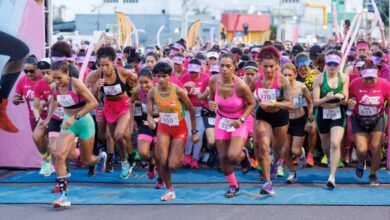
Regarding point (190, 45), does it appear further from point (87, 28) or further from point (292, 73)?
point (87, 28)

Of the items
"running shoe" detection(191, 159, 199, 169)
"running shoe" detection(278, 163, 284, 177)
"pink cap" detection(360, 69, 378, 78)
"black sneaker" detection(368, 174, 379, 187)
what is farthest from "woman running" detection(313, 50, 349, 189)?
"running shoe" detection(191, 159, 199, 169)

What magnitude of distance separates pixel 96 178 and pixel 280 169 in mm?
2774

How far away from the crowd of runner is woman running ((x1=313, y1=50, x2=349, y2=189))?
14 mm

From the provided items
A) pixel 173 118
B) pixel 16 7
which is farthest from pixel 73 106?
pixel 16 7

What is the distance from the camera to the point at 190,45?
23156 mm

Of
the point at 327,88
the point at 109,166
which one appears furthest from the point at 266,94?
the point at 109,166

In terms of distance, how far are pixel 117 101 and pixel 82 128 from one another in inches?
58.0

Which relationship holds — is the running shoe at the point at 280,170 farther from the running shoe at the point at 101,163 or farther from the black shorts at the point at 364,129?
the running shoe at the point at 101,163

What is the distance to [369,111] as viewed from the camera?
9.38m

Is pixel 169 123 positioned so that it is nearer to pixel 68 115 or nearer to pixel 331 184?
pixel 68 115

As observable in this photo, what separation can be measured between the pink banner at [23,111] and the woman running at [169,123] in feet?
10.2

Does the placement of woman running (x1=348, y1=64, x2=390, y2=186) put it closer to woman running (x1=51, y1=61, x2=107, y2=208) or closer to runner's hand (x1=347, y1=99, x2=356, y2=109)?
runner's hand (x1=347, y1=99, x2=356, y2=109)

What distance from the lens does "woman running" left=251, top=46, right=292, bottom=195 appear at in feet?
28.3

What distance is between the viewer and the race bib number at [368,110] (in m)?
9.37
